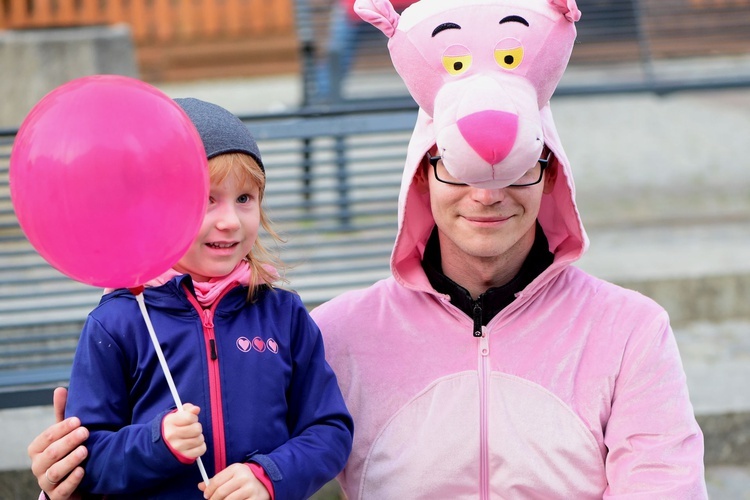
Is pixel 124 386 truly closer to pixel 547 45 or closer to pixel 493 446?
pixel 493 446

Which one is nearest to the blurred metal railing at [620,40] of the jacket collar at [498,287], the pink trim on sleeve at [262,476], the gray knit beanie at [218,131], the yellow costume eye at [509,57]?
the jacket collar at [498,287]

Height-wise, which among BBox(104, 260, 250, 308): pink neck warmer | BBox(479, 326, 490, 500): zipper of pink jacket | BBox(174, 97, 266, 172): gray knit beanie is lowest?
BBox(479, 326, 490, 500): zipper of pink jacket

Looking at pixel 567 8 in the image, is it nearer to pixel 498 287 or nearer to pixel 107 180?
pixel 498 287

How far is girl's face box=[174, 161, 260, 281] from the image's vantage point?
2406mm

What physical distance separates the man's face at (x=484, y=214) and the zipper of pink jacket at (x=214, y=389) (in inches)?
21.9

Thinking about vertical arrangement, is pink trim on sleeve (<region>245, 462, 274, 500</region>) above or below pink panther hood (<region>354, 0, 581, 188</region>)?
below

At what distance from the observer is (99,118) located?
83.4 inches

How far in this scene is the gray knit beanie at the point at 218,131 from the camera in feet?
7.98

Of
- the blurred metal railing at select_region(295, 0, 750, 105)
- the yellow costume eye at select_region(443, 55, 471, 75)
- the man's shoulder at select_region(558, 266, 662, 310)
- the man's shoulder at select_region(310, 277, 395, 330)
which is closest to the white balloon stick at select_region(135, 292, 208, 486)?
the man's shoulder at select_region(310, 277, 395, 330)

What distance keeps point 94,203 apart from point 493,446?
3.40ft

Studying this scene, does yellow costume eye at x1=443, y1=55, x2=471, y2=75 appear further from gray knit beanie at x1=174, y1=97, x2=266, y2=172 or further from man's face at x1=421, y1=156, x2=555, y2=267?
gray knit beanie at x1=174, y1=97, x2=266, y2=172

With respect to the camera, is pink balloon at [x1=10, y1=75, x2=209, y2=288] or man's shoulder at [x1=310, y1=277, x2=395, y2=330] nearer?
pink balloon at [x1=10, y1=75, x2=209, y2=288]

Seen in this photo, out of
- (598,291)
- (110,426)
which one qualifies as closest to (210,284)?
(110,426)

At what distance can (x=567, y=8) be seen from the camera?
243 cm
